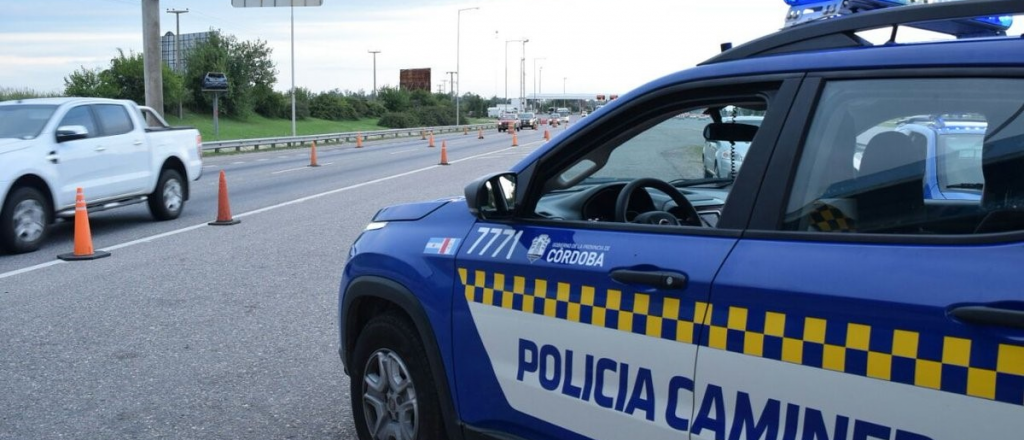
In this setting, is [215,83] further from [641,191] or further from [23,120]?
[641,191]

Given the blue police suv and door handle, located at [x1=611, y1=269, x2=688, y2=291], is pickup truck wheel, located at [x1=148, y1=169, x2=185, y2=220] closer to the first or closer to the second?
the blue police suv

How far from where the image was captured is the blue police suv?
7.37ft

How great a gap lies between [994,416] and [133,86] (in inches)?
2552

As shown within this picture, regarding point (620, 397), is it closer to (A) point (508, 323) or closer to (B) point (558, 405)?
(B) point (558, 405)

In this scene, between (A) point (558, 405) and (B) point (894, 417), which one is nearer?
(B) point (894, 417)

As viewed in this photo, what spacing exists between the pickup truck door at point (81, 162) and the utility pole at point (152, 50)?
582 inches

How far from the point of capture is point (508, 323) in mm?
3439

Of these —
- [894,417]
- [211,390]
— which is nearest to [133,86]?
[211,390]

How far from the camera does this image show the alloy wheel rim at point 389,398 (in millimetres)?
4051

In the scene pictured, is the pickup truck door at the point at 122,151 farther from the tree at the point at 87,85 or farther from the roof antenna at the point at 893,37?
the tree at the point at 87,85

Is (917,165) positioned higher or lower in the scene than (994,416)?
higher

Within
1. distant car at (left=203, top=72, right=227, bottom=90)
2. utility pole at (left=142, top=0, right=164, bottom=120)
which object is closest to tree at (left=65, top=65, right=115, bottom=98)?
distant car at (left=203, top=72, right=227, bottom=90)

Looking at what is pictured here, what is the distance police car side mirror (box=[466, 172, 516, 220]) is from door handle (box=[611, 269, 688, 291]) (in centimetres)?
72

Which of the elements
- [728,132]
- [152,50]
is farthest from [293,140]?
[728,132]
